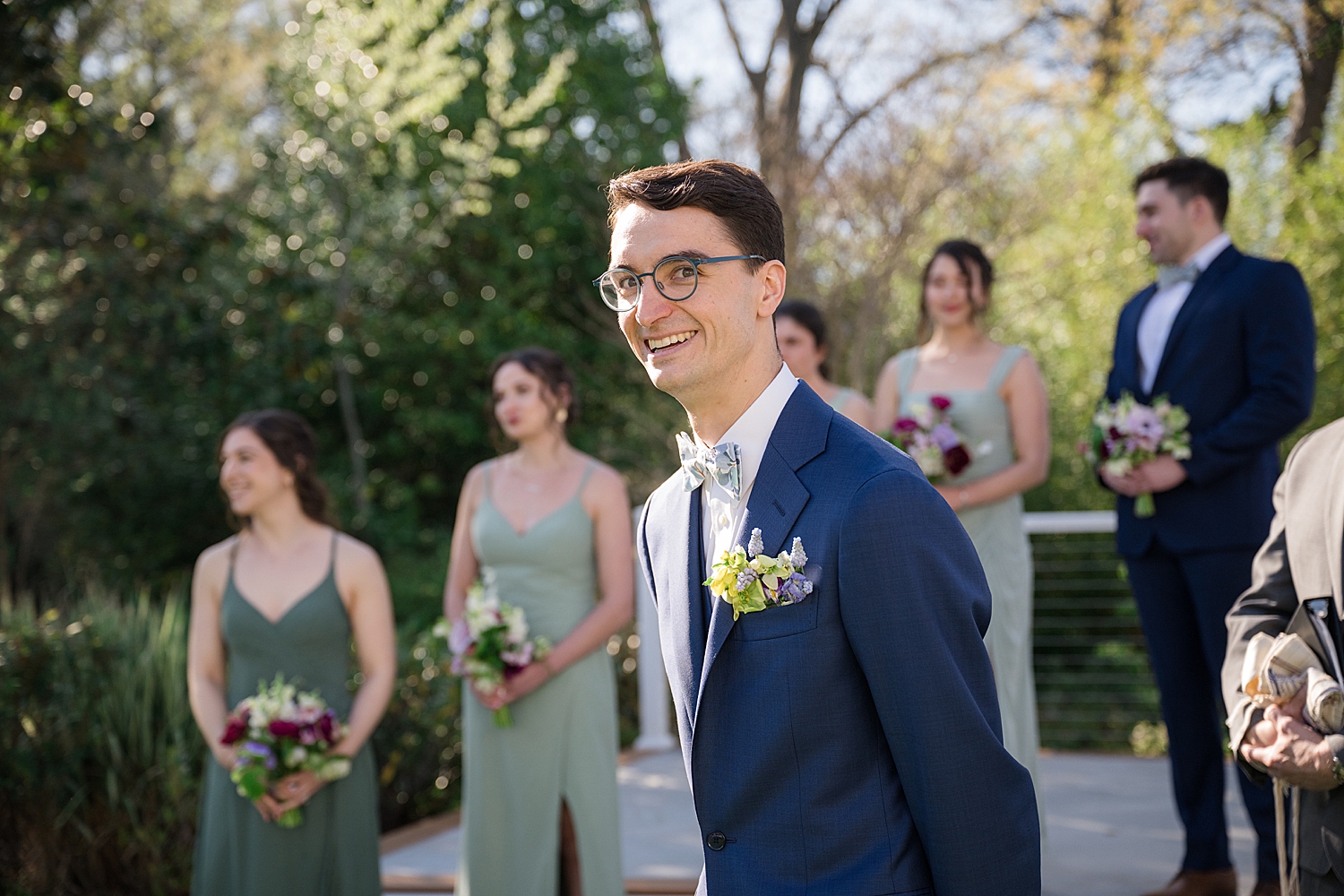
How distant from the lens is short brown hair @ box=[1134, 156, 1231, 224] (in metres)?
4.11

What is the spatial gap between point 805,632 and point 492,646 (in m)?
2.65

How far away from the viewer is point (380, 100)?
10.5 m

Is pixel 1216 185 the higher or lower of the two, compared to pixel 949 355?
higher

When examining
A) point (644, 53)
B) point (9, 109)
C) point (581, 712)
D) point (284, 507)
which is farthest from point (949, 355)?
point (644, 53)

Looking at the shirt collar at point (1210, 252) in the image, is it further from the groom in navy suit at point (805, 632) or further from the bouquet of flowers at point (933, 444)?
the groom in navy suit at point (805, 632)

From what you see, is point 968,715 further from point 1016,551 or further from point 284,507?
point 284,507

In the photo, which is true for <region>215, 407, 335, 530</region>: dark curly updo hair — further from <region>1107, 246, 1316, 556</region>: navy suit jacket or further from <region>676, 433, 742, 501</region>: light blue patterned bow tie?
<region>1107, 246, 1316, 556</region>: navy suit jacket

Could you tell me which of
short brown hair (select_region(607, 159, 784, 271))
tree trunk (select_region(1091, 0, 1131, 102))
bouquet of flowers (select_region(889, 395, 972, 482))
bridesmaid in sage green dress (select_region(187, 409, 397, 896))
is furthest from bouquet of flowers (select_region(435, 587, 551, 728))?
tree trunk (select_region(1091, 0, 1131, 102))

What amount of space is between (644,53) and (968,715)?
13.2 m

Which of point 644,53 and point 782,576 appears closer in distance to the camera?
point 782,576

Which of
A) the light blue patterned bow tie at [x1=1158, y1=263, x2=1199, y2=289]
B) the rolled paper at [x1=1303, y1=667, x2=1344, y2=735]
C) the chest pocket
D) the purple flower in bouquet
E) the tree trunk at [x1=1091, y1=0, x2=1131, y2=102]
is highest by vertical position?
the tree trunk at [x1=1091, y1=0, x2=1131, y2=102]

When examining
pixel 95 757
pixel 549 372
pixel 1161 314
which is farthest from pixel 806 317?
pixel 95 757

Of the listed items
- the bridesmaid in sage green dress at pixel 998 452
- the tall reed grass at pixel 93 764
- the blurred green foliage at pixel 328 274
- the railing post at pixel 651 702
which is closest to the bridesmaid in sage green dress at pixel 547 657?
the bridesmaid in sage green dress at pixel 998 452

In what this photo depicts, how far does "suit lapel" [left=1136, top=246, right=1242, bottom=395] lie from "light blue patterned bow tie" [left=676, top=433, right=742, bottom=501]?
2.90 metres
